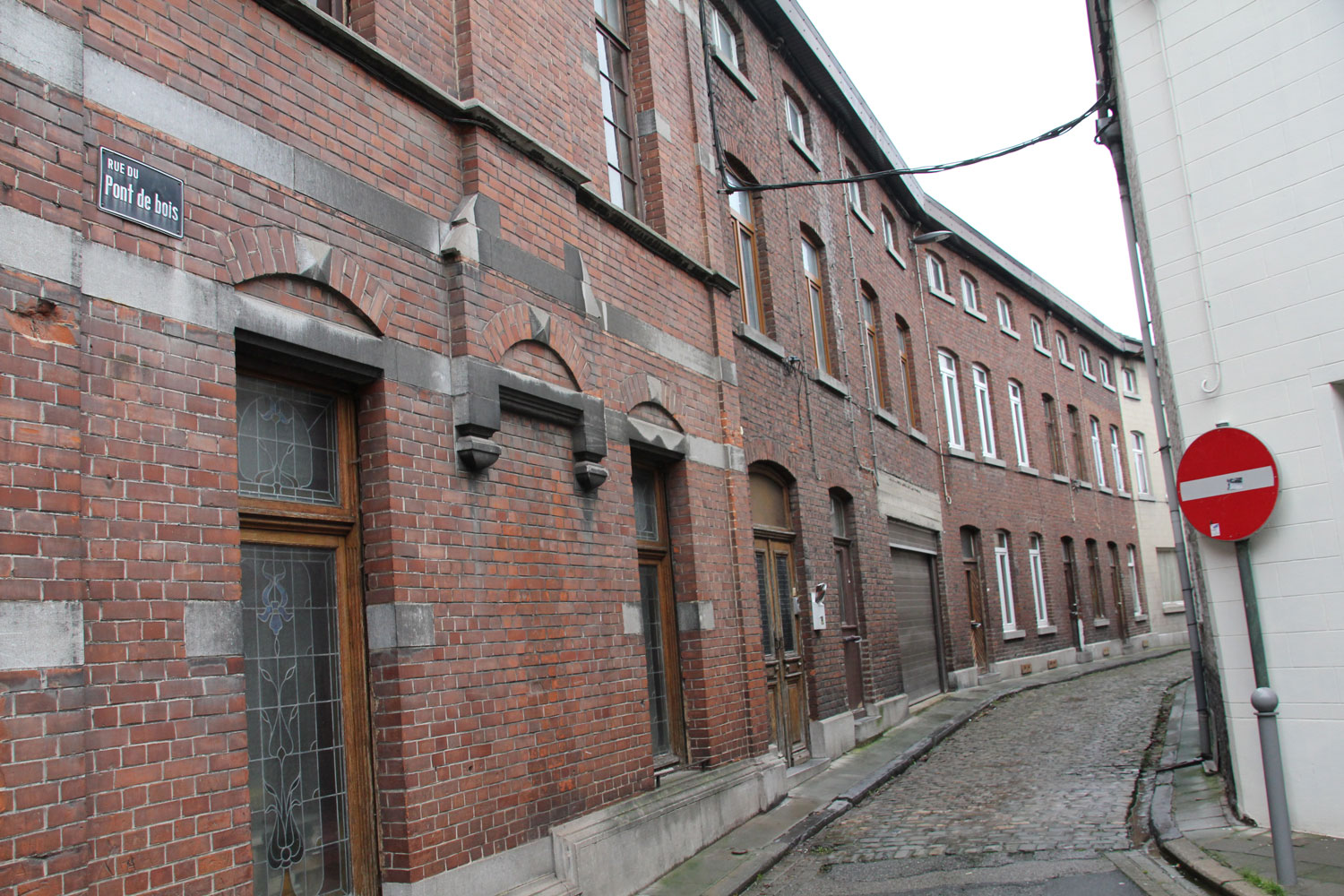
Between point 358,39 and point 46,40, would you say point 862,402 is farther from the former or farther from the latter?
point 46,40

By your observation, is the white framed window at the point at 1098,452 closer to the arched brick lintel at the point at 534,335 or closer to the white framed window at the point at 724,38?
the white framed window at the point at 724,38

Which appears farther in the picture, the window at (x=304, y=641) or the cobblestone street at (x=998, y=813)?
the cobblestone street at (x=998, y=813)

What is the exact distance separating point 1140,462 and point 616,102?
26362mm

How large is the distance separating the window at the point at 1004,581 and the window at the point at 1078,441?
21.4ft

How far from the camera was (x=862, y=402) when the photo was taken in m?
15.4

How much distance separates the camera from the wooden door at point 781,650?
36.1 ft

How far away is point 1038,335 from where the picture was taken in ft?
87.0

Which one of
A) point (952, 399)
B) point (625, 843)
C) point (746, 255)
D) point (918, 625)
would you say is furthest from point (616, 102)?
point (952, 399)

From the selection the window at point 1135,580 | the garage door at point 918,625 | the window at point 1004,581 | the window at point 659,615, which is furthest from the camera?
the window at point 1135,580

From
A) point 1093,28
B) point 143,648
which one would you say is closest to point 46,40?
point 143,648

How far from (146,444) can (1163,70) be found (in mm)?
7296

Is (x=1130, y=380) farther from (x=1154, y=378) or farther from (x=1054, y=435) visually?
(x=1154, y=378)

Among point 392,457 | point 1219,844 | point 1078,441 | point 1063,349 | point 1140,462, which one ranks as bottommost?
point 1219,844

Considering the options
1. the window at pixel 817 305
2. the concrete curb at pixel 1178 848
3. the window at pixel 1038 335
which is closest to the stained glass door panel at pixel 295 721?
the concrete curb at pixel 1178 848
